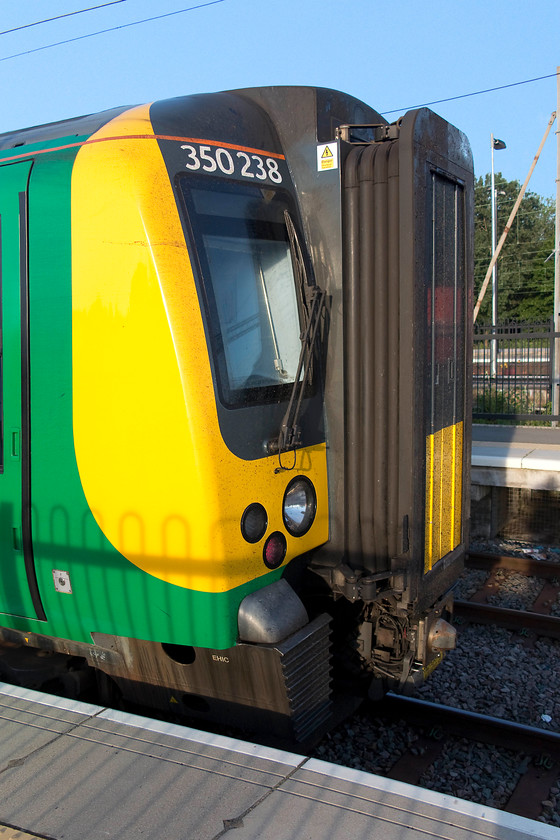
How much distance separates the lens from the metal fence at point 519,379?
1133 centimetres

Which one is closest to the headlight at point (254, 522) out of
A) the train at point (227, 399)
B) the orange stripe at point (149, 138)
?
the train at point (227, 399)

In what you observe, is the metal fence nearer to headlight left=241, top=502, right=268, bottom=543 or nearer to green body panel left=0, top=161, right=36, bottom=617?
headlight left=241, top=502, right=268, bottom=543

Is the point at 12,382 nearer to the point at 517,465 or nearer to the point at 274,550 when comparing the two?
the point at 274,550

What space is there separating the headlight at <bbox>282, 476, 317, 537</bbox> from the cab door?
4.09 ft

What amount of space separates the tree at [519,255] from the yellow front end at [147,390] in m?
41.1

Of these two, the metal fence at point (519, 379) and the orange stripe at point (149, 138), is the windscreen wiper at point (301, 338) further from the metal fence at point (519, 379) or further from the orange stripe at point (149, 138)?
the metal fence at point (519, 379)

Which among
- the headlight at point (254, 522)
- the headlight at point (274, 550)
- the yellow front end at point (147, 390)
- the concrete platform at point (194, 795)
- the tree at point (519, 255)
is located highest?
the tree at point (519, 255)

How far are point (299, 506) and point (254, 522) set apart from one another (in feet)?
1.17

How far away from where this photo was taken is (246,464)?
10.7 ft

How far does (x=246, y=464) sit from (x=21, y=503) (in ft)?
3.89

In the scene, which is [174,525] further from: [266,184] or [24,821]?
[266,184]

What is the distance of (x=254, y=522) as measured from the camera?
3.31 meters

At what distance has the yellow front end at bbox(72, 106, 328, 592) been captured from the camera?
311cm

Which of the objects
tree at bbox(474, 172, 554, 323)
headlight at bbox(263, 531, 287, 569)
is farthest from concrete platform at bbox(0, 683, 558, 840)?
tree at bbox(474, 172, 554, 323)
